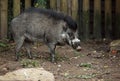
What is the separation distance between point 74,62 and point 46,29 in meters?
1.05

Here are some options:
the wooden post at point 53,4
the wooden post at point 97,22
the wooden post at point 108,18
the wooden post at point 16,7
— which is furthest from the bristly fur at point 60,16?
the wooden post at point 108,18

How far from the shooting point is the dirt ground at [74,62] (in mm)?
9023

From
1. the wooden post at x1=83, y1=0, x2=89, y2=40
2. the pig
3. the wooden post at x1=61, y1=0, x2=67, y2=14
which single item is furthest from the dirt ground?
the wooden post at x1=61, y1=0, x2=67, y2=14

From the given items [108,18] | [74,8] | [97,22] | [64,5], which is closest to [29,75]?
[64,5]

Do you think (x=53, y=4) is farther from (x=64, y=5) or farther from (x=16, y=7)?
(x=16, y=7)

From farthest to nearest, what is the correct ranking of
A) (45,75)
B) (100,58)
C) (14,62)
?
1. (100,58)
2. (14,62)
3. (45,75)

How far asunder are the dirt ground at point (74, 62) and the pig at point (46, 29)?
347 mm

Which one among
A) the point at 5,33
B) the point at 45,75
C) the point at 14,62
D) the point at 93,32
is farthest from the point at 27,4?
the point at 45,75

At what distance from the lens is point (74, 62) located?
34.5 feet

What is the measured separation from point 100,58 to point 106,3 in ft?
9.01

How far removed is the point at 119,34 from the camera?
13336 millimetres

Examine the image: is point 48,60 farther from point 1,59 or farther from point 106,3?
point 106,3

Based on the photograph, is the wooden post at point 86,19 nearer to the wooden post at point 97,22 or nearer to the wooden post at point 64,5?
the wooden post at point 97,22

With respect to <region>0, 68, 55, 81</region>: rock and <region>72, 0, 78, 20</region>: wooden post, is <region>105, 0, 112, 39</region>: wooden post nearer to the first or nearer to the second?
<region>72, 0, 78, 20</region>: wooden post
